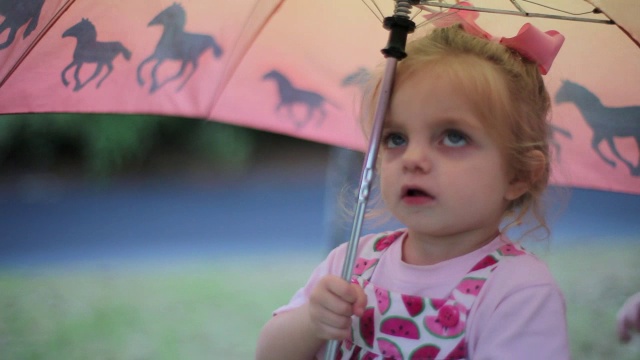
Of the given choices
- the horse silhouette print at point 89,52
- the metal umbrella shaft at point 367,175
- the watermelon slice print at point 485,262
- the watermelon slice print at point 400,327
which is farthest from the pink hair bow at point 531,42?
the horse silhouette print at point 89,52

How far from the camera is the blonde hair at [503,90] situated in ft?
2.88

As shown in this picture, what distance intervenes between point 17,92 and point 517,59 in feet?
2.33

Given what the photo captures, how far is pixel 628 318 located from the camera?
1.86m

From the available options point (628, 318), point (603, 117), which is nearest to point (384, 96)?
point (603, 117)

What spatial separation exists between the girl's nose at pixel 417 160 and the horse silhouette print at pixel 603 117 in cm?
36

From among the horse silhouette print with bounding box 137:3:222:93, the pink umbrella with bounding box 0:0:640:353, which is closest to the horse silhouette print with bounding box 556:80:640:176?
the pink umbrella with bounding box 0:0:640:353

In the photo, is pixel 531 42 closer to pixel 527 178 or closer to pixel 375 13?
pixel 527 178

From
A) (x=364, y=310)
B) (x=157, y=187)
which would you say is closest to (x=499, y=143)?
(x=364, y=310)

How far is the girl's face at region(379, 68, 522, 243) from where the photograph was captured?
84 cm

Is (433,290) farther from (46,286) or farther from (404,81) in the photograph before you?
(46,286)

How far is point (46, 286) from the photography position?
74.8 inches

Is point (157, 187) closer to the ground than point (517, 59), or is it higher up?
closer to the ground

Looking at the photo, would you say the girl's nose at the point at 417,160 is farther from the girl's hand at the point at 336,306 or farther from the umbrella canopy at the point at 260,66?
the umbrella canopy at the point at 260,66

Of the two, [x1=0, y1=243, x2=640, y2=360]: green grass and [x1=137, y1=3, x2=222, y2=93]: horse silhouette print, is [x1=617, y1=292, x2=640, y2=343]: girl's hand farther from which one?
[x1=137, y1=3, x2=222, y2=93]: horse silhouette print
